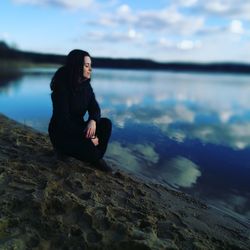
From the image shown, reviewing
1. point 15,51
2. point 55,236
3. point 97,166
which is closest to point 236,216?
point 97,166

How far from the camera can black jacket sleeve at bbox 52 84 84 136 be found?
6660mm

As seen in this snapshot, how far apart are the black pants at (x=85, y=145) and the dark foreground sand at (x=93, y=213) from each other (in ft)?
0.57

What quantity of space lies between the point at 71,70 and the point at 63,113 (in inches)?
25.5

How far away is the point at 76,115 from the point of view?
7074mm

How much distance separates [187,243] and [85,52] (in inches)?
134

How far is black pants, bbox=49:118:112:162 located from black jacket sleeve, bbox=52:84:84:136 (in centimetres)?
13

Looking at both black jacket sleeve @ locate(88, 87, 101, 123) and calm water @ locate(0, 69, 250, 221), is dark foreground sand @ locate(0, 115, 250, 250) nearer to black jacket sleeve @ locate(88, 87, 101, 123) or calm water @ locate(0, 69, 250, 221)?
black jacket sleeve @ locate(88, 87, 101, 123)

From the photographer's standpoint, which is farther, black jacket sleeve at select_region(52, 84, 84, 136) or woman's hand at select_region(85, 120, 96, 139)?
woman's hand at select_region(85, 120, 96, 139)

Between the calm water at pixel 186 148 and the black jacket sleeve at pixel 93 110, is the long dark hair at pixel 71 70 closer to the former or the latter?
the black jacket sleeve at pixel 93 110

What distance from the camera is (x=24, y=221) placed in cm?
444

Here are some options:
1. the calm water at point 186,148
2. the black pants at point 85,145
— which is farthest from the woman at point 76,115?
the calm water at point 186,148

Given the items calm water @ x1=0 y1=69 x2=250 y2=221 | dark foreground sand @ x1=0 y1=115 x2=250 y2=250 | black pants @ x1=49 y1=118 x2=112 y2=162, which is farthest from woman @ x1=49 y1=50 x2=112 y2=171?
calm water @ x1=0 y1=69 x2=250 y2=221

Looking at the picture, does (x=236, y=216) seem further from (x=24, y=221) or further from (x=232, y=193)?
(x=24, y=221)

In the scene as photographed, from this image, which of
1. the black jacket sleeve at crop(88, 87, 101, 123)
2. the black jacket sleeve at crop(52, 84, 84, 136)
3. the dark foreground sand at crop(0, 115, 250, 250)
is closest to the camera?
the dark foreground sand at crop(0, 115, 250, 250)
